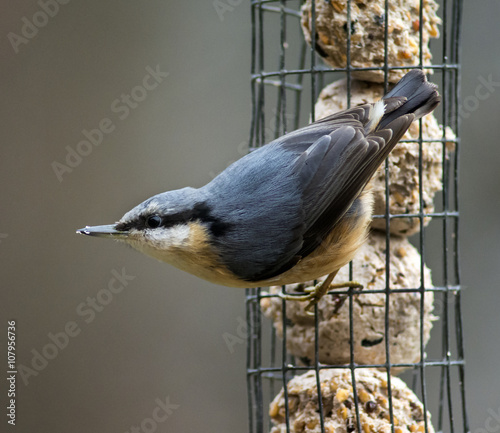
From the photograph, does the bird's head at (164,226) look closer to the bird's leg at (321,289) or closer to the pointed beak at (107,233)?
the pointed beak at (107,233)

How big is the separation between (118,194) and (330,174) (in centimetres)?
233

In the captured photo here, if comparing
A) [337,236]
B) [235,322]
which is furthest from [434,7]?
[235,322]

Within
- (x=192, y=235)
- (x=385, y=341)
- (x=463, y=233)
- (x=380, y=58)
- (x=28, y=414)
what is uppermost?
(x=380, y=58)

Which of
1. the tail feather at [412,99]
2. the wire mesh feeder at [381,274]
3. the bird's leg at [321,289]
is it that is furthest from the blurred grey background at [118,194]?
the tail feather at [412,99]

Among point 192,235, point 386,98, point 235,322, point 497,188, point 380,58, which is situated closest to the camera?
point 192,235

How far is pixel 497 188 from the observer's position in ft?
13.2

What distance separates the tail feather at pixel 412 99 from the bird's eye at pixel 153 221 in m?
0.82

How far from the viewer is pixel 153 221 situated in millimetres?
2395

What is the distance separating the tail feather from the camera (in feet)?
8.46

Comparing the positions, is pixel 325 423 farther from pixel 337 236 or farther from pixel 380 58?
pixel 380 58

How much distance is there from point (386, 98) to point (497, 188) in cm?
165

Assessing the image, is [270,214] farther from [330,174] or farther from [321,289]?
[321,289]

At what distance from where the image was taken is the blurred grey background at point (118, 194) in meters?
4.41

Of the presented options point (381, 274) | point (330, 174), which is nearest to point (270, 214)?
point (330, 174)
